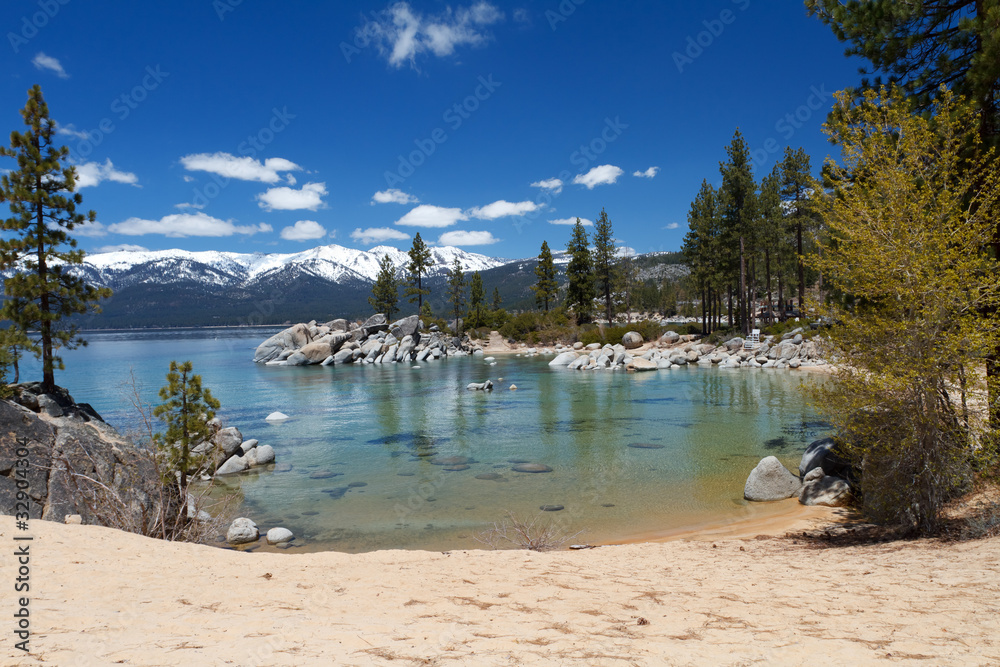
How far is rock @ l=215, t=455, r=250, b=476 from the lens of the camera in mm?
16969

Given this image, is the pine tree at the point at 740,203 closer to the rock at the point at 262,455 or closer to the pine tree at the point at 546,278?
the pine tree at the point at 546,278

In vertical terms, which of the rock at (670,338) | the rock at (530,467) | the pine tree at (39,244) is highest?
the pine tree at (39,244)

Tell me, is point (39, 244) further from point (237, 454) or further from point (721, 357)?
point (721, 357)

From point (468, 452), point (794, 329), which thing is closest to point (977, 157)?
point (468, 452)

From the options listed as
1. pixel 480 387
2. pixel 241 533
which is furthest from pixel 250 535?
pixel 480 387

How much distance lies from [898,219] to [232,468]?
19.1m

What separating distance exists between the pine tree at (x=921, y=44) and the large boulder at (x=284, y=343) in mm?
64741

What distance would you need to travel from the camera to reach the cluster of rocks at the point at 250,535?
11.0 meters

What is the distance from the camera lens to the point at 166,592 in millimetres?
5996

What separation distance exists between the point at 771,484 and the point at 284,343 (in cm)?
6369

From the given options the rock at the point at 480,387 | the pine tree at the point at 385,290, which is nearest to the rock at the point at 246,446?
the rock at the point at 480,387

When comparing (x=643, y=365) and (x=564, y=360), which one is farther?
(x=564, y=360)

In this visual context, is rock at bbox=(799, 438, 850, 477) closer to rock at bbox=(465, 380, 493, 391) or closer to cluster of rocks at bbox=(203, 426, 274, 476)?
cluster of rocks at bbox=(203, 426, 274, 476)

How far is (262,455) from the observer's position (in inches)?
704
